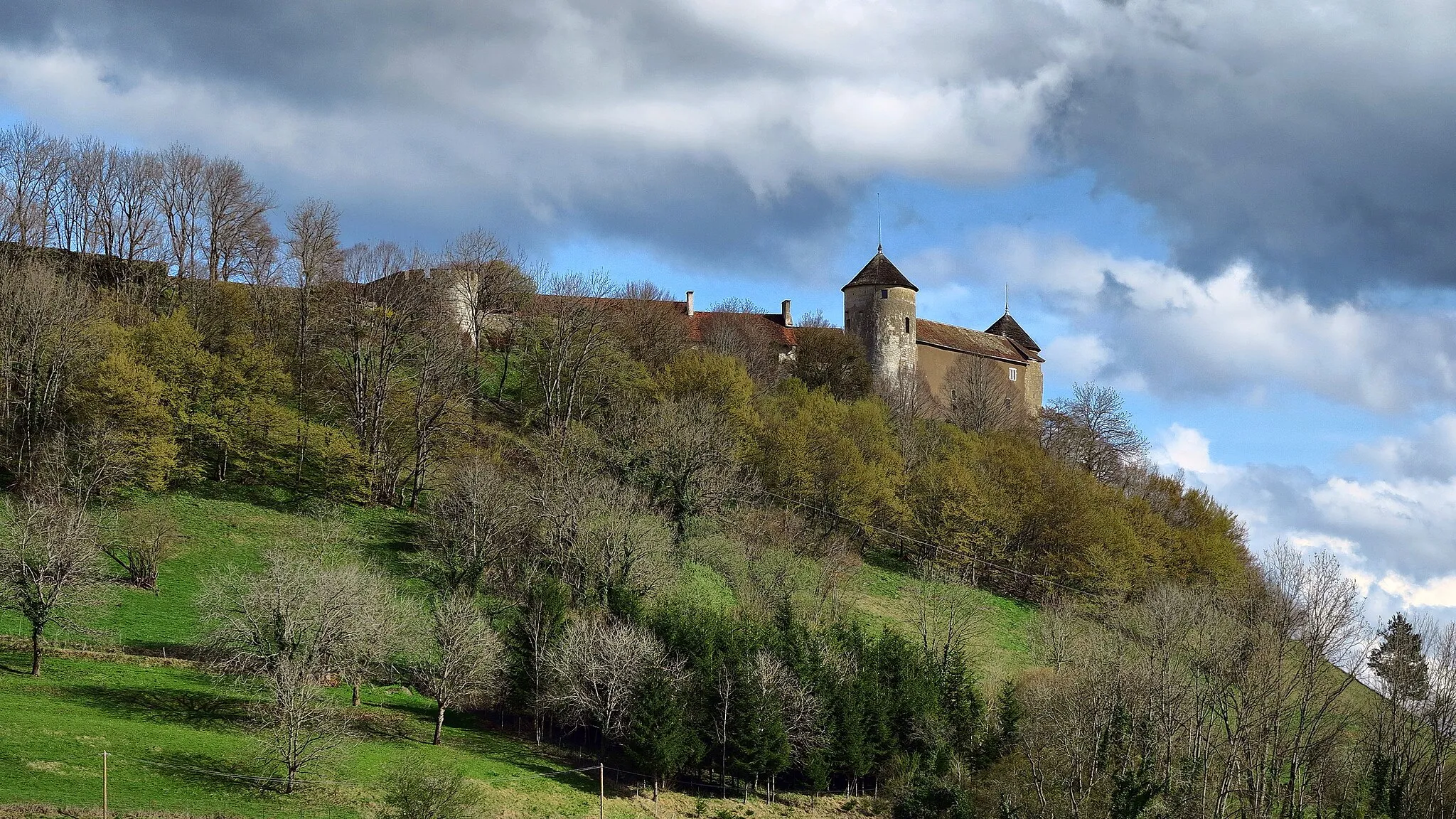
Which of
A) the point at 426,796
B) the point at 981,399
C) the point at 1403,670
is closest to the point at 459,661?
the point at 426,796

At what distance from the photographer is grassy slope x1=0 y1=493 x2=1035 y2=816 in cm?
3494

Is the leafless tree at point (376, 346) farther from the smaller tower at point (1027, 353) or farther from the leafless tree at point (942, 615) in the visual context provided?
the smaller tower at point (1027, 353)

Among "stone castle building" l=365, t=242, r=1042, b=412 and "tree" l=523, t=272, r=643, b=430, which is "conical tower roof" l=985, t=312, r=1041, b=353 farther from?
"tree" l=523, t=272, r=643, b=430

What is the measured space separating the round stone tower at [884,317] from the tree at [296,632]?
5641 cm

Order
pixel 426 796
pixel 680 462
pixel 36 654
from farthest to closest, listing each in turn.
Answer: pixel 680 462 → pixel 36 654 → pixel 426 796

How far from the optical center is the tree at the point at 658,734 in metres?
45.2

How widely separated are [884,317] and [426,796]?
6860 cm

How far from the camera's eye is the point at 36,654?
41.6 meters

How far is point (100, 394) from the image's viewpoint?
190 feet

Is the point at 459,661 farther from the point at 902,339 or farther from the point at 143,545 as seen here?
the point at 902,339

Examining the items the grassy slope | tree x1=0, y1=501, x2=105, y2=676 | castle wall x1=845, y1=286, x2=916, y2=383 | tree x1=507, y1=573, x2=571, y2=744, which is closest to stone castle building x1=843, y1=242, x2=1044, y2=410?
castle wall x1=845, y1=286, x2=916, y2=383

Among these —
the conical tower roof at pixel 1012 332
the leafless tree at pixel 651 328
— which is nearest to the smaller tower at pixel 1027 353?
the conical tower roof at pixel 1012 332

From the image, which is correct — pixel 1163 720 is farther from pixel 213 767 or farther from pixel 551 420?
pixel 551 420

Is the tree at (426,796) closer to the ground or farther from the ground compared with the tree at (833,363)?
closer to the ground
